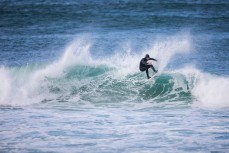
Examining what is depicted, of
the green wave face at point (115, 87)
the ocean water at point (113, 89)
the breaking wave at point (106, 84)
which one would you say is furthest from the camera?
the green wave face at point (115, 87)

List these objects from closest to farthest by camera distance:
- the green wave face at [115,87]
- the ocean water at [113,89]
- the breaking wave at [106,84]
A: the ocean water at [113,89], the breaking wave at [106,84], the green wave face at [115,87]

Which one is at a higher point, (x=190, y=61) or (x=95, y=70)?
(x=190, y=61)

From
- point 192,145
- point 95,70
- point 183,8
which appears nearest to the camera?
point 192,145

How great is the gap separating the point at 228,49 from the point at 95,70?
32.9 ft

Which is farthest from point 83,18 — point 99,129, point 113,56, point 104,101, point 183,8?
point 99,129

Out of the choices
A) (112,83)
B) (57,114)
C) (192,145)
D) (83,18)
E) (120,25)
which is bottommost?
(192,145)

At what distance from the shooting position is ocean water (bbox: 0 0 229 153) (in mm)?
15547

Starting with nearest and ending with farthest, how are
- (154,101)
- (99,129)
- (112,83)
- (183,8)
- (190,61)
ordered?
(99,129) < (154,101) < (112,83) < (190,61) < (183,8)

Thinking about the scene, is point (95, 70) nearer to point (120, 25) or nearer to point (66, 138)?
point (66, 138)

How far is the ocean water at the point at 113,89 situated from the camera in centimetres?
1555

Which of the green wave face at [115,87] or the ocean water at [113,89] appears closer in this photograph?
the ocean water at [113,89]

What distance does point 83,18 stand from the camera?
164ft

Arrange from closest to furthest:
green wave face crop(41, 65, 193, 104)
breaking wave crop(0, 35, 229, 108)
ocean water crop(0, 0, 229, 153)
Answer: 1. ocean water crop(0, 0, 229, 153)
2. breaking wave crop(0, 35, 229, 108)
3. green wave face crop(41, 65, 193, 104)

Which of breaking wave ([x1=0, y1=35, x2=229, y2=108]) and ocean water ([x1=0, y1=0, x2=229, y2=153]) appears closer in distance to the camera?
ocean water ([x1=0, y1=0, x2=229, y2=153])
